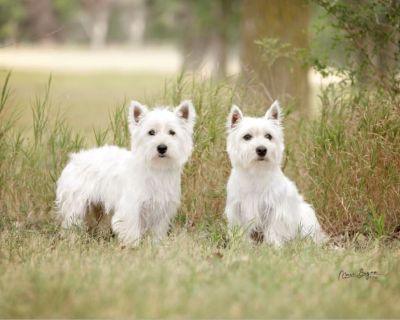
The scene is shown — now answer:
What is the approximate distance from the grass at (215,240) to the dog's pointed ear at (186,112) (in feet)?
2.81

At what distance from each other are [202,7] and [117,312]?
2045 centimetres

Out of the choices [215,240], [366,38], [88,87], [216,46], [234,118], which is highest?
[216,46]

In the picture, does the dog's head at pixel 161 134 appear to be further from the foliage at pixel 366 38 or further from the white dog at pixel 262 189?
the foliage at pixel 366 38

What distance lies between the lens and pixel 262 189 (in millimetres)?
6949

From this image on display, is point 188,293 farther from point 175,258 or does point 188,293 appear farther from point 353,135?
point 353,135

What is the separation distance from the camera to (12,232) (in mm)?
7125

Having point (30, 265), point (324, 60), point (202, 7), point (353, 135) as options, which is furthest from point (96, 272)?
point (202, 7)

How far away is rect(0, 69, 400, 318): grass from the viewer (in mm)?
4914

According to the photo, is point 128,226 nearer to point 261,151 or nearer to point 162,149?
point 162,149

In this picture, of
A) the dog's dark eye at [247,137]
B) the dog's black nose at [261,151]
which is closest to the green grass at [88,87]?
the dog's dark eye at [247,137]

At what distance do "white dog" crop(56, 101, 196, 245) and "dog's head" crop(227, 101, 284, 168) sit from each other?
0.46m

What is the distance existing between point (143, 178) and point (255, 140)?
111 cm

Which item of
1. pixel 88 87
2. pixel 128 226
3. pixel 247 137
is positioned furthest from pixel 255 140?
pixel 88 87
